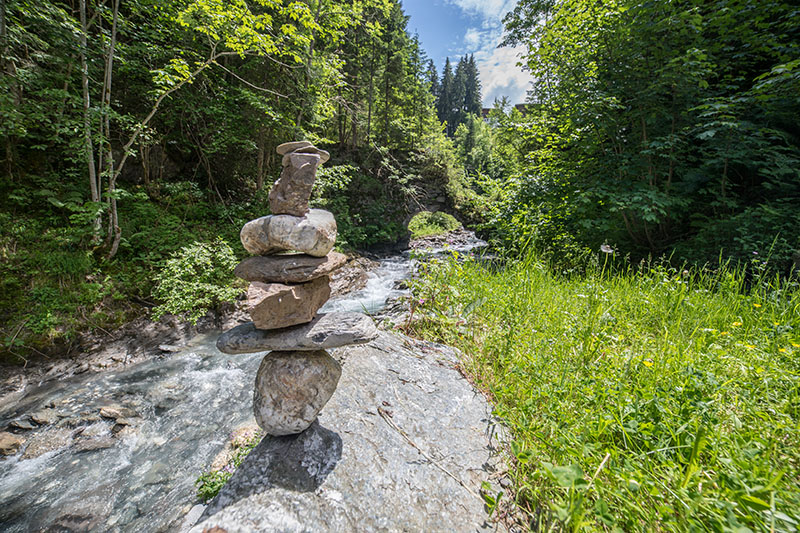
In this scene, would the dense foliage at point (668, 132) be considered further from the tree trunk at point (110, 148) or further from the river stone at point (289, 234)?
the tree trunk at point (110, 148)

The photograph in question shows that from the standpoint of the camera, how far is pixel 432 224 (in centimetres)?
2231

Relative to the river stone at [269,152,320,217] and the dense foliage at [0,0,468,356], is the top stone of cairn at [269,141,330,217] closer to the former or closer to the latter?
the river stone at [269,152,320,217]

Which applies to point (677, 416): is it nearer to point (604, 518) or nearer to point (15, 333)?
point (604, 518)

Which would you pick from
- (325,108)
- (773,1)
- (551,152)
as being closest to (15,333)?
(325,108)

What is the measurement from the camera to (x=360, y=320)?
74.5 inches

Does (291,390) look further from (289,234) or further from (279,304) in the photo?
(289,234)

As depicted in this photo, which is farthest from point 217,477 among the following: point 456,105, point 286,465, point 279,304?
point 456,105

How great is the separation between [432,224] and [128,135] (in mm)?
18253

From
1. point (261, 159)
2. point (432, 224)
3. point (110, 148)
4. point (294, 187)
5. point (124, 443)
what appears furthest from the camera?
point (432, 224)

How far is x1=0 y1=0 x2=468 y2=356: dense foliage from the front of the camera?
4.50m

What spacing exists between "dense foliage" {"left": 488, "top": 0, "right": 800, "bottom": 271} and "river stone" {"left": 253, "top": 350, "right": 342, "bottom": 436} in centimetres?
436

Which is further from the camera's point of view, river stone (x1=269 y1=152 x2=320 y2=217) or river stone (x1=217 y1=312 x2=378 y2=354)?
river stone (x1=269 y1=152 x2=320 y2=217)

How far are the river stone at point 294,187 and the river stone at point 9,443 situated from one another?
4330mm

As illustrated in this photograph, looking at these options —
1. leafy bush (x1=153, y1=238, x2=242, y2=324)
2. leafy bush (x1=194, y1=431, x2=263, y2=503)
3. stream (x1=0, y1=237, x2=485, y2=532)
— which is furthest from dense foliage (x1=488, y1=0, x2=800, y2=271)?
leafy bush (x1=153, y1=238, x2=242, y2=324)
